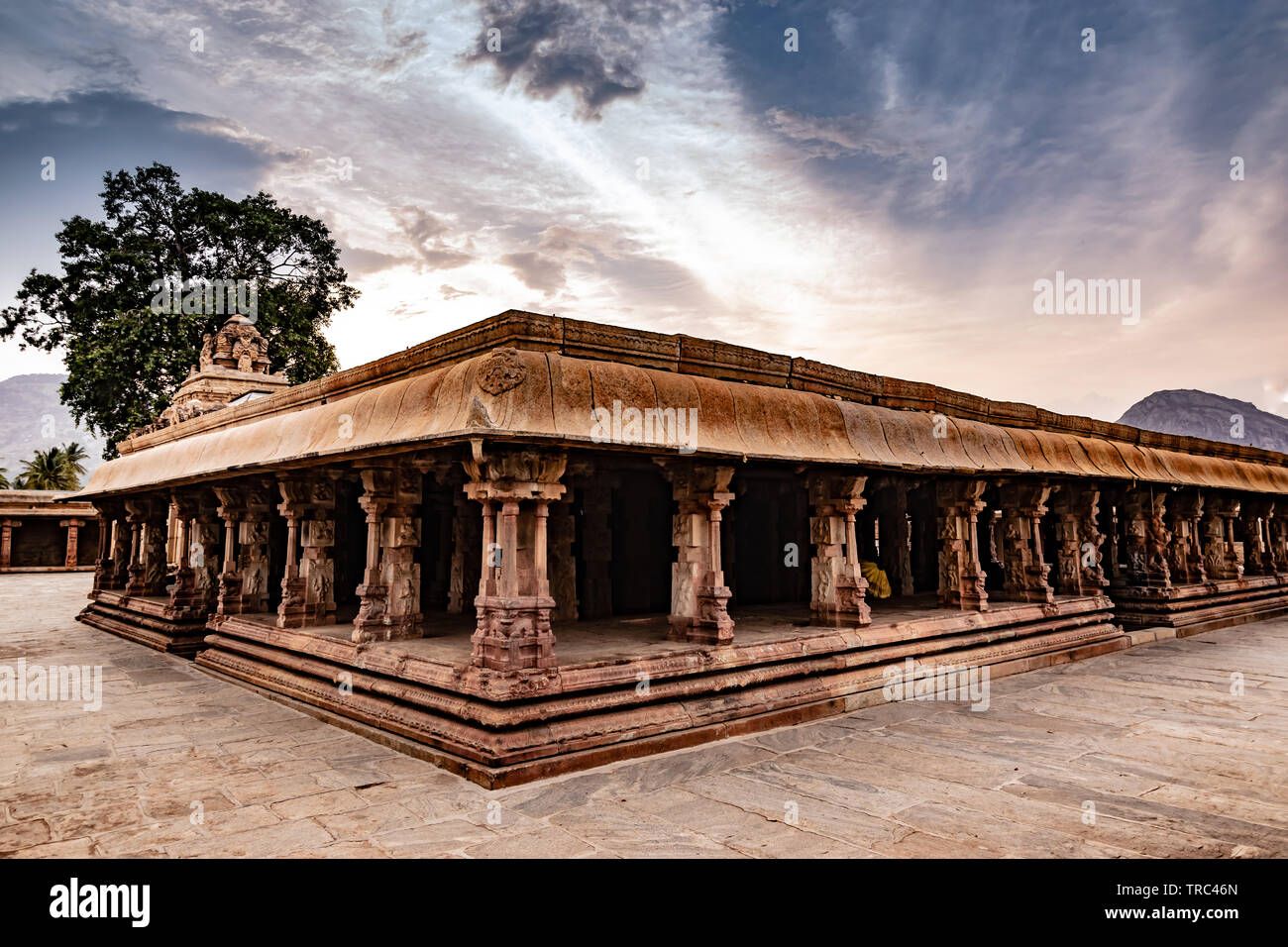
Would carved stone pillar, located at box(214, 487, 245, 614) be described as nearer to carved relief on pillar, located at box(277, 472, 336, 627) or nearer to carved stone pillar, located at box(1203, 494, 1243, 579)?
carved relief on pillar, located at box(277, 472, 336, 627)

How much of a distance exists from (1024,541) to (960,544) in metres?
1.79

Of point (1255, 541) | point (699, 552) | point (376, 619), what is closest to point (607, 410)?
point (699, 552)

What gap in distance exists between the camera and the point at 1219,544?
16.3 meters

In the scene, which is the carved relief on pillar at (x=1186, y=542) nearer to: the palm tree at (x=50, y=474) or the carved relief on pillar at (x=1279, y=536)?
the carved relief on pillar at (x=1279, y=536)

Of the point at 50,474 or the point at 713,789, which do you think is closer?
the point at 713,789

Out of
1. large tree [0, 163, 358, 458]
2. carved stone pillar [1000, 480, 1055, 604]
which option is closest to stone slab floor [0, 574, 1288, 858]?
carved stone pillar [1000, 480, 1055, 604]

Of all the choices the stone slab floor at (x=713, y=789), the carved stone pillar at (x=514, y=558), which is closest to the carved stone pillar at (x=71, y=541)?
the stone slab floor at (x=713, y=789)

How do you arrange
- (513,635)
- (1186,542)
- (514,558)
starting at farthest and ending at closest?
(1186,542)
(514,558)
(513,635)

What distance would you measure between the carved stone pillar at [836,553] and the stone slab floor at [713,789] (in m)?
1.15

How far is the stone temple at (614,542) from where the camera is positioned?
228 inches

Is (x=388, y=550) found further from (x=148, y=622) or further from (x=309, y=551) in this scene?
(x=148, y=622)
